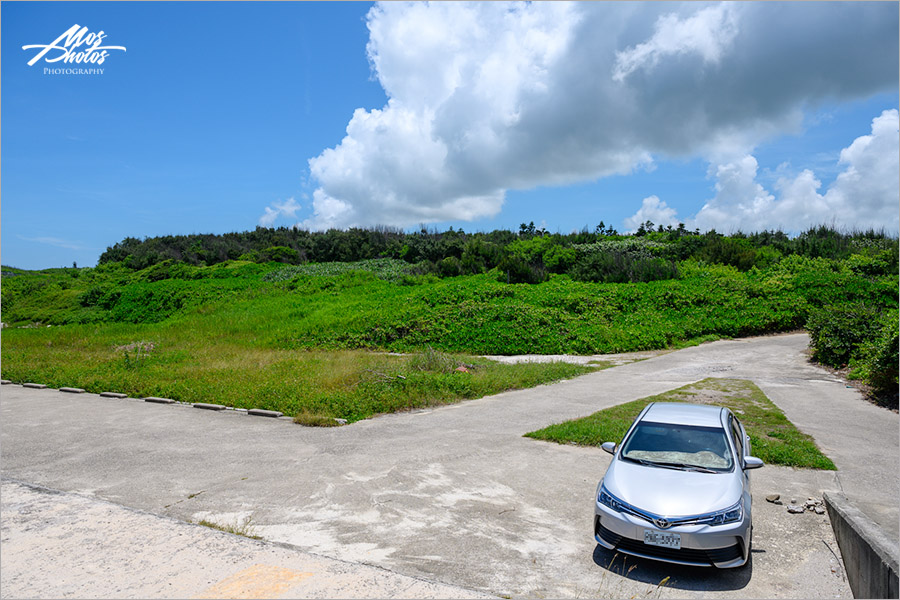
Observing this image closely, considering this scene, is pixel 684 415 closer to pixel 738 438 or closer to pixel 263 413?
pixel 738 438

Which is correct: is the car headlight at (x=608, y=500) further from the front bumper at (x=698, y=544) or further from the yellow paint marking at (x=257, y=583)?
the yellow paint marking at (x=257, y=583)

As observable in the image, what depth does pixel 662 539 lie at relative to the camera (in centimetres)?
550

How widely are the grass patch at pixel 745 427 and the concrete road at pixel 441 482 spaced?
402mm

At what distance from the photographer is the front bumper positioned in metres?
5.44

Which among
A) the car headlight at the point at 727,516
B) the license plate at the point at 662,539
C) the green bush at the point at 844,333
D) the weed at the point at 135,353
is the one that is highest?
the green bush at the point at 844,333

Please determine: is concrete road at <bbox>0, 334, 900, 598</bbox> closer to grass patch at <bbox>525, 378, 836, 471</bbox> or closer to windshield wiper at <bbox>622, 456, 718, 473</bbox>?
grass patch at <bbox>525, 378, 836, 471</bbox>

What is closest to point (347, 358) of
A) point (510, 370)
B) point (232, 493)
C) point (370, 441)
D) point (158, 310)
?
point (510, 370)

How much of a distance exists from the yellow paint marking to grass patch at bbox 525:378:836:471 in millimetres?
6626

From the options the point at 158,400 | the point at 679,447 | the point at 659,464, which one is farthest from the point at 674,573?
the point at 158,400

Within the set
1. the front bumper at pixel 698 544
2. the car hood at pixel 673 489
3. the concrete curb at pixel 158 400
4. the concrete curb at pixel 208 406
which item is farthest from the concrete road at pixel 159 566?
the concrete curb at pixel 158 400

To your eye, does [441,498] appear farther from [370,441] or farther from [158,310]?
[158,310]

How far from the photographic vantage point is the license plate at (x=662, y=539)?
5.47 metres

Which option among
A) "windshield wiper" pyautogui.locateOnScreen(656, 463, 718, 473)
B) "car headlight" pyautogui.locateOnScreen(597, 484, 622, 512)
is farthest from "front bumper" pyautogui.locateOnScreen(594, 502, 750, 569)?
"windshield wiper" pyautogui.locateOnScreen(656, 463, 718, 473)

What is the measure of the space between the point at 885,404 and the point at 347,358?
16266 mm
